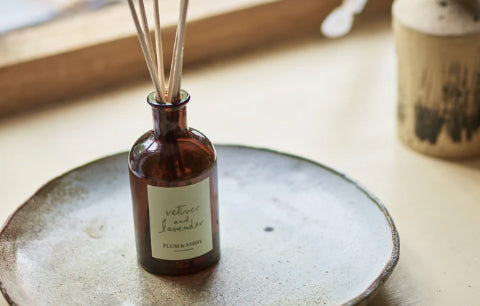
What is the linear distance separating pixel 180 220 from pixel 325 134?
39 centimetres

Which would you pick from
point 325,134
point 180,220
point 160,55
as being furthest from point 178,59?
point 325,134

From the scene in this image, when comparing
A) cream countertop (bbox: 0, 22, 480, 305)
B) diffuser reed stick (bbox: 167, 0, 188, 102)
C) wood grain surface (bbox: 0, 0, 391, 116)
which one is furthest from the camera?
wood grain surface (bbox: 0, 0, 391, 116)

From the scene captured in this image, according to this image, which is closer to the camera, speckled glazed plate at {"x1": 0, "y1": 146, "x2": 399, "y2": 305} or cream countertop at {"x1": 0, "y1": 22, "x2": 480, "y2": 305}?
speckled glazed plate at {"x1": 0, "y1": 146, "x2": 399, "y2": 305}

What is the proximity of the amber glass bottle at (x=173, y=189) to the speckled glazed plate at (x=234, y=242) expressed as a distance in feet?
0.10

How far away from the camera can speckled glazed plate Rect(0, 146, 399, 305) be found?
687mm

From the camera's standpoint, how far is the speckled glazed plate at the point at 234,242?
69 cm

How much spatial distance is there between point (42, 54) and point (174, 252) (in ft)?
1.57

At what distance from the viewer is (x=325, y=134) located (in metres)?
1.02

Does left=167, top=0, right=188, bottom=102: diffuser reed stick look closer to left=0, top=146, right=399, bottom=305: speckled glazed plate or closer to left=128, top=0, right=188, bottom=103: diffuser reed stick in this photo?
left=128, top=0, right=188, bottom=103: diffuser reed stick

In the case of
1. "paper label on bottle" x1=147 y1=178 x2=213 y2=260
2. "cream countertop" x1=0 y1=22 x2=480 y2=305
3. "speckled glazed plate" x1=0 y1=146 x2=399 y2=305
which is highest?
"paper label on bottle" x1=147 y1=178 x2=213 y2=260

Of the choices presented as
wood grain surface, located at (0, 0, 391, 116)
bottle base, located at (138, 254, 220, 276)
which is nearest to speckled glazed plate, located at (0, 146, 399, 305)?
bottle base, located at (138, 254, 220, 276)

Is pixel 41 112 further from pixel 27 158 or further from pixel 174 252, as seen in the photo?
pixel 174 252

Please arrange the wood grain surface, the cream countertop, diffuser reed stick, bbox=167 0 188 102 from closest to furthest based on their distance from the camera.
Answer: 1. diffuser reed stick, bbox=167 0 188 102
2. the cream countertop
3. the wood grain surface

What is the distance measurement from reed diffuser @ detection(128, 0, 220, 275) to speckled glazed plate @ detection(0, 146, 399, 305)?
0.10 feet
